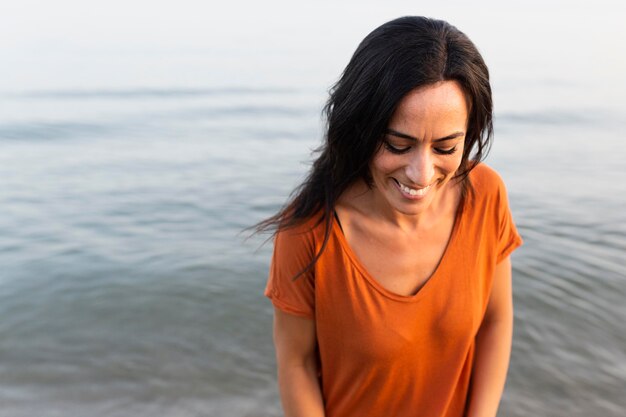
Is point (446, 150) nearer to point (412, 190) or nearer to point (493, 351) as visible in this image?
point (412, 190)

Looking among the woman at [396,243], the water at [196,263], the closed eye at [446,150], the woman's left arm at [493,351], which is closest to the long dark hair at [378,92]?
the woman at [396,243]

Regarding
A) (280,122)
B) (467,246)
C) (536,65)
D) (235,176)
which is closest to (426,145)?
(467,246)

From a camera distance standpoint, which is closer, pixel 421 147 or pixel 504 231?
pixel 421 147

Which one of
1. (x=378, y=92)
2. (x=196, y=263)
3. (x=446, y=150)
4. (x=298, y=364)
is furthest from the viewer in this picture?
(x=196, y=263)

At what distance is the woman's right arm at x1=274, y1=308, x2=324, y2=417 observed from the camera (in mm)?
2090

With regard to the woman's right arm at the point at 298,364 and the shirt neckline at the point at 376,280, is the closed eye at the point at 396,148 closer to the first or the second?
the shirt neckline at the point at 376,280

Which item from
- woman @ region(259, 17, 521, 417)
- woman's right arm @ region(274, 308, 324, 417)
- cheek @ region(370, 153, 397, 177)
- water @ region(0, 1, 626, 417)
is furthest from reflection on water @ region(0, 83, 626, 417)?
cheek @ region(370, 153, 397, 177)

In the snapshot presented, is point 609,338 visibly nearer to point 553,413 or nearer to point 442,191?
point 553,413

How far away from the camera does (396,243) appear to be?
2.14 m

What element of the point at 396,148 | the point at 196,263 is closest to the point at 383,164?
the point at 396,148

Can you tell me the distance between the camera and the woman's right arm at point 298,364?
6.86 feet

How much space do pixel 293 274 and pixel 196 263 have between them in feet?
13.9

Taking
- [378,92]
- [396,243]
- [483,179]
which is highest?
[378,92]

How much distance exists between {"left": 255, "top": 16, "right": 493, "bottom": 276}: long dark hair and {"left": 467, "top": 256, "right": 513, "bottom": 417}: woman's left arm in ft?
1.48
